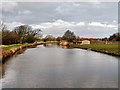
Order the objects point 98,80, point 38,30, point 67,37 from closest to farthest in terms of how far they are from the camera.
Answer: point 98,80, point 38,30, point 67,37

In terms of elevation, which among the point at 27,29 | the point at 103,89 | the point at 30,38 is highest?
the point at 27,29

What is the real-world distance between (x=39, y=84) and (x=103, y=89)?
3963 mm

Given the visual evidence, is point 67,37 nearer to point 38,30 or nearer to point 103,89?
point 38,30

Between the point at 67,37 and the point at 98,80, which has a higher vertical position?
the point at 67,37

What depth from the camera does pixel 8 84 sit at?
8047mm

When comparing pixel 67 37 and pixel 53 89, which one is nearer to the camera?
pixel 53 89

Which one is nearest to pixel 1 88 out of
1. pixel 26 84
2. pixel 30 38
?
pixel 26 84

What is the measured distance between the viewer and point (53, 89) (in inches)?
285

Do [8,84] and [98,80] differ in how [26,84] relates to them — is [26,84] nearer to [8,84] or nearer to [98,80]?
[8,84]

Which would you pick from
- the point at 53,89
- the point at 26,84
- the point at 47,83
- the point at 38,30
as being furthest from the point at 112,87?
the point at 38,30

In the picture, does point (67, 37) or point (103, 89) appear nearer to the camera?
point (103, 89)

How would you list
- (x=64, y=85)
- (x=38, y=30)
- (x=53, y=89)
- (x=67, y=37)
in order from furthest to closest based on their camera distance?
(x=67, y=37) → (x=38, y=30) → (x=64, y=85) → (x=53, y=89)

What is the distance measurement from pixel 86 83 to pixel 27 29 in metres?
72.8

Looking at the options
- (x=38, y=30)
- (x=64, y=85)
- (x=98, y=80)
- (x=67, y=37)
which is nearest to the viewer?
(x=64, y=85)
